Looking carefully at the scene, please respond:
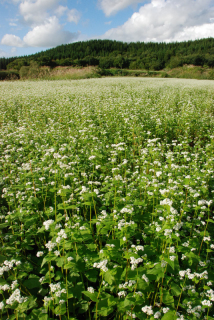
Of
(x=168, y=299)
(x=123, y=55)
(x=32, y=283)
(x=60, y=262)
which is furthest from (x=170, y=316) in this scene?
(x=123, y=55)

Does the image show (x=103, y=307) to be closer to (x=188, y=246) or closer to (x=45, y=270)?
(x=45, y=270)

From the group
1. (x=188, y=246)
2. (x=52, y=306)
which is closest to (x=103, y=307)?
(x=52, y=306)

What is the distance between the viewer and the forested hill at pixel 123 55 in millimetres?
58094

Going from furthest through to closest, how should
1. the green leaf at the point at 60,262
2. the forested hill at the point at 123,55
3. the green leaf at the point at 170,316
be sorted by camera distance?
the forested hill at the point at 123,55 < the green leaf at the point at 60,262 < the green leaf at the point at 170,316

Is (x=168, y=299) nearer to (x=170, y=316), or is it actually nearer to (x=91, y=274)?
(x=170, y=316)

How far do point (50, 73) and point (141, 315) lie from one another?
120ft

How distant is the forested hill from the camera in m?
58.1

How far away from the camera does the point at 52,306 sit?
2.00 metres

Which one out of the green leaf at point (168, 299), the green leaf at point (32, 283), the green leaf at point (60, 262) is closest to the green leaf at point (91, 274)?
the green leaf at point (60, 262)

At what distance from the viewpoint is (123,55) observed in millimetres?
94312

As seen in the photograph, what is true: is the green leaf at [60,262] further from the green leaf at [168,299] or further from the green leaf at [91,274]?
the green leaf at [168,299]

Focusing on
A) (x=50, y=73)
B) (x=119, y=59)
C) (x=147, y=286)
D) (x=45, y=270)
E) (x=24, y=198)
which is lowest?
(x=45, y=270)

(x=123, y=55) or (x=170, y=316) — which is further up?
(x=123, y=55)

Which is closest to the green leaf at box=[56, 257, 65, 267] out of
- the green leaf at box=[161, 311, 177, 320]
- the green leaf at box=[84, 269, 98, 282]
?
the green leaf at box=[84, 269, 98, 282]
